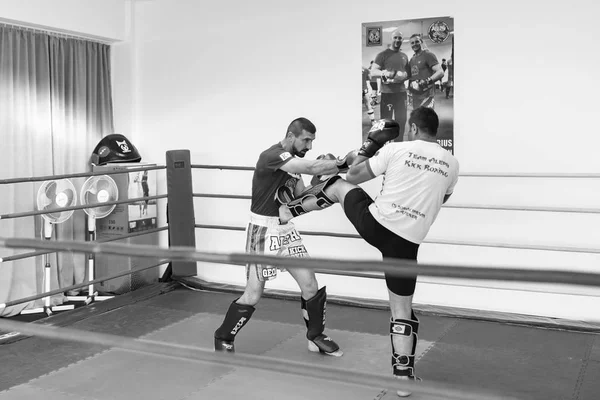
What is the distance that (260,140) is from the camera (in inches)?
203

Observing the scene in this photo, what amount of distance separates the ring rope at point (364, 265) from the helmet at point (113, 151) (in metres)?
3.56

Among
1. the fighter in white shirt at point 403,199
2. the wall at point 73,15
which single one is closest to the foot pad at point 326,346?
the fighter in white shirt at point 403,199

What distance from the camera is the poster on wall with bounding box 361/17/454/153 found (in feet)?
14.6

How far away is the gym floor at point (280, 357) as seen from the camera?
3.05 m

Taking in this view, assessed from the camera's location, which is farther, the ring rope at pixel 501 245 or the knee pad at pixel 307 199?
the ring rope at pixel 501 245

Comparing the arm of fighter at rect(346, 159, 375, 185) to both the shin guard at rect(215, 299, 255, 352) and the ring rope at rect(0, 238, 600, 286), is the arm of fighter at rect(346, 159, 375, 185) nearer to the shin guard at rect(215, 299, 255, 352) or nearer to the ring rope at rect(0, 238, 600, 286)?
the shin guard at rect(215, 299, 255, 352)

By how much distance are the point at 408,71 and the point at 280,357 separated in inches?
85.2

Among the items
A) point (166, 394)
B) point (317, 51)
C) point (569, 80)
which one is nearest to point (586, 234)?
point (569, 80)

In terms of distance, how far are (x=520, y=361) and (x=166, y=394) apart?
70.3 inches

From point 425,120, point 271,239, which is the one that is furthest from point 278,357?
point 425,120

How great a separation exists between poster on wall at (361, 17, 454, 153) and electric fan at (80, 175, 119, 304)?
1815mm

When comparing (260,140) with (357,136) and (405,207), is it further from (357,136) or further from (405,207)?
(405,207)

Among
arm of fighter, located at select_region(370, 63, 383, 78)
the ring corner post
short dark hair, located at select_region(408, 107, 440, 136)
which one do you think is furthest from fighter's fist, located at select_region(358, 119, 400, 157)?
the ring corner post

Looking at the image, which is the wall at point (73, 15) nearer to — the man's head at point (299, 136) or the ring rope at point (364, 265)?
the man's head at point (299, 136)
